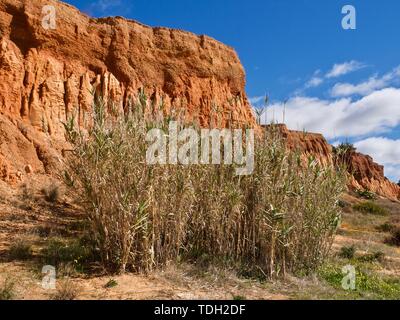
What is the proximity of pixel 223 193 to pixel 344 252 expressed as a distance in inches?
184

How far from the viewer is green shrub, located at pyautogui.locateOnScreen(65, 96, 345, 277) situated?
21.1ft

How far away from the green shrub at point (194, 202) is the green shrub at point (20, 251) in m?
1.26

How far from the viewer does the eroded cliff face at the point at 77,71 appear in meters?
16.7

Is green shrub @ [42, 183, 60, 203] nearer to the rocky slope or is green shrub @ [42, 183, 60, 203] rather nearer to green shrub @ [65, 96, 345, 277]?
the rocky slope

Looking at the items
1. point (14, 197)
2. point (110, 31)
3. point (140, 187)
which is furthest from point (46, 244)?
point (110, 31)

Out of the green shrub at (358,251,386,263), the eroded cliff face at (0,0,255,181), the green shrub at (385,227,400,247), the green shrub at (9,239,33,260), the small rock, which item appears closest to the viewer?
the green shrub at (9,239,33,260)

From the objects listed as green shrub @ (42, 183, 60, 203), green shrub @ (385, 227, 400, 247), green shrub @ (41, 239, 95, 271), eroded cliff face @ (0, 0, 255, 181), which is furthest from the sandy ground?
green shrub @ (385, 227, 400, 247)

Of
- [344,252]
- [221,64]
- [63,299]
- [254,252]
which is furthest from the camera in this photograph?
[221,64]

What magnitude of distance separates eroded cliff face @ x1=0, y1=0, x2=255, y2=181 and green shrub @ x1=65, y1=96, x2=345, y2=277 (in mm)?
6310

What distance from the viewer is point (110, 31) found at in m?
23.9

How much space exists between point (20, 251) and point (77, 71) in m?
15.7

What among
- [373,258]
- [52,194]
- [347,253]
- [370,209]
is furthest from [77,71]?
[370,209]

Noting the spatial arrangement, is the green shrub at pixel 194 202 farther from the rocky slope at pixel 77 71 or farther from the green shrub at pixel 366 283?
the rocky slope at pixel 77 71
